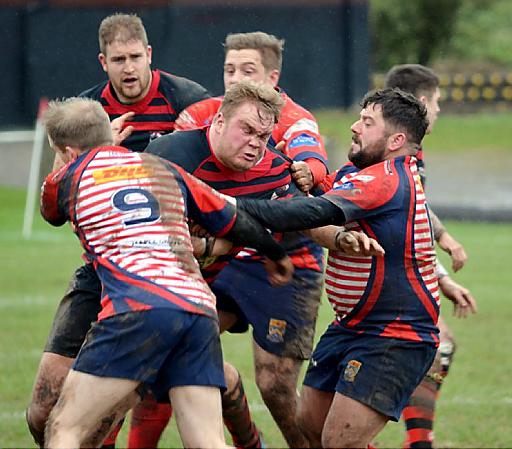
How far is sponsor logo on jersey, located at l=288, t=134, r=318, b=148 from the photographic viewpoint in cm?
642

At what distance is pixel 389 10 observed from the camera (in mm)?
46750

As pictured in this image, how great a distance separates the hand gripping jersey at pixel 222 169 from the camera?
18.5ft

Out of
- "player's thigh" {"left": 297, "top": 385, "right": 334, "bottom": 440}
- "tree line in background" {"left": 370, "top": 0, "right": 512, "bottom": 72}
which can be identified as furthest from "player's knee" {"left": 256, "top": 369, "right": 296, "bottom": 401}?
A: "tree line in background" {"left": 370, "top": 0, "right": 512, "bottom": 72}

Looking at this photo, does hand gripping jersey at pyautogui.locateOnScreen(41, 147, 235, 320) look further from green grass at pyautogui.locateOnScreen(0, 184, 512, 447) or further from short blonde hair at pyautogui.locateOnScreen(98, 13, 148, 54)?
green grass at pyautogui.locateOnScreen(0, 184, 512, 447)

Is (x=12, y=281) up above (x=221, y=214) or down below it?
below

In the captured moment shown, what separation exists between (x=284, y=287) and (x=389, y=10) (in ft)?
136

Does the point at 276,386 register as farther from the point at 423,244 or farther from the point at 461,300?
the point at 423,244

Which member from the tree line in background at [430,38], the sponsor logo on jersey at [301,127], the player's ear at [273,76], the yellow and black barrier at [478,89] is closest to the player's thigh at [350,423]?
the sponsor logo on jersey at [301,127]

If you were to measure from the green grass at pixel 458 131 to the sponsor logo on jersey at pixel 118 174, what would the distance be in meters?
24.9

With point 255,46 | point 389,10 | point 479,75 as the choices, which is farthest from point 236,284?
point 389,10

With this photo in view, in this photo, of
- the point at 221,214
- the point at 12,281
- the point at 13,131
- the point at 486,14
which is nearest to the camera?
the point at 221,214

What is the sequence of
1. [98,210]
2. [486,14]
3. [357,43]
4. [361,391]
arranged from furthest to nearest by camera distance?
[486,14], [357,43], [361,391], [98,210]

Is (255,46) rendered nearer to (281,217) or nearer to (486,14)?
(281,217)

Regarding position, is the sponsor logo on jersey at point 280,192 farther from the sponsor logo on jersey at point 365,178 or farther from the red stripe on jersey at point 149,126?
the red stripe on jersey at point 149,126
